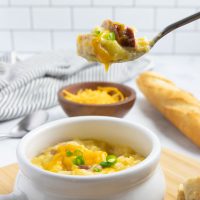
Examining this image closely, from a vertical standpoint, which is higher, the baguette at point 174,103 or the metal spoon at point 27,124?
the baguette at point 174,103

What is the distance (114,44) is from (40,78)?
0.77 meters

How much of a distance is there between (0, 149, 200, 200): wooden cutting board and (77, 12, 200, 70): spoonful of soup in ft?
0.98

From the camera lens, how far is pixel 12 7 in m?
2.22

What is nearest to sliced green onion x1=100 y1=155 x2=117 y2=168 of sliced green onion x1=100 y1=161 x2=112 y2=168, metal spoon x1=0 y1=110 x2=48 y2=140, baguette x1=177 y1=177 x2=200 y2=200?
sliced green onion x1=100 y1=161 x2=112 y2=168

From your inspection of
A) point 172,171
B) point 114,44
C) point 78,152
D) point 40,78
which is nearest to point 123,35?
point 114,44

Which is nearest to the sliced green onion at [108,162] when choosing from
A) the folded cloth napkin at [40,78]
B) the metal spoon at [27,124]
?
the metal spoon at [27,124]

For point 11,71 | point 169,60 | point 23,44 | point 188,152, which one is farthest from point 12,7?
point 188,152

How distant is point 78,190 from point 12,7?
166 centimetres

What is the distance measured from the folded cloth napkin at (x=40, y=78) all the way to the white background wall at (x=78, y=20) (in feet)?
1.32

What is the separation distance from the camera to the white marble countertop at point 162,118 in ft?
3.95

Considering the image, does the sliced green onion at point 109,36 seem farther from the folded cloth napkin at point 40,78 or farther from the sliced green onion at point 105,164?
the folded cloth napkin at point 40,78

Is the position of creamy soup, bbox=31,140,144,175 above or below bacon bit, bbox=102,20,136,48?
below

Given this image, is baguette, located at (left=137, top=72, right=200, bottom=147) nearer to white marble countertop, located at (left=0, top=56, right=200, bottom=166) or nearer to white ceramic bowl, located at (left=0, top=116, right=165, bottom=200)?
white marble countertop, located at (left=0, top=56, right=200, bottom=166)

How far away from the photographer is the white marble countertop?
1203mm
